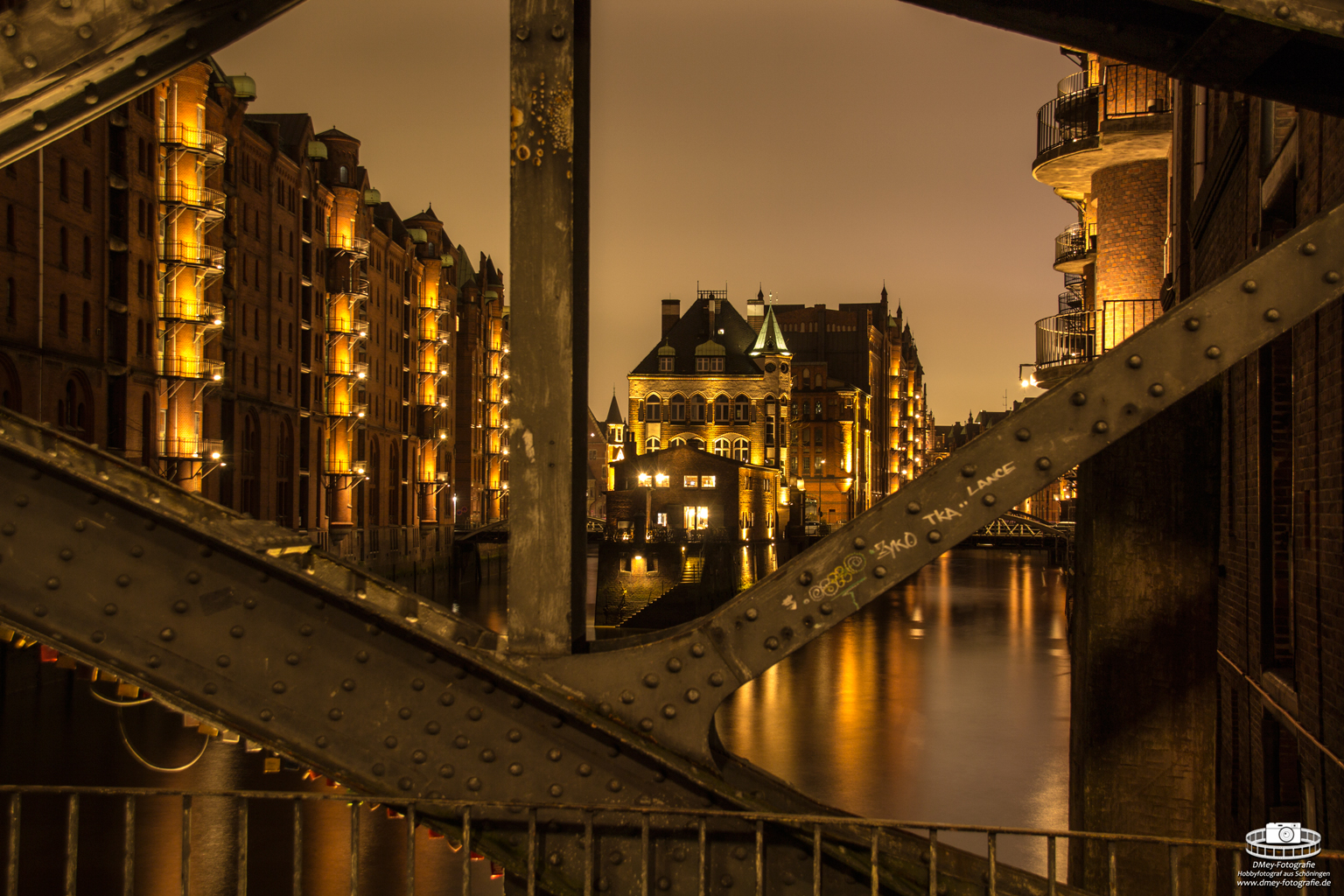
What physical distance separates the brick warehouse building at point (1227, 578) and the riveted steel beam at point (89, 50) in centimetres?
323

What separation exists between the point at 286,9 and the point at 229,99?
145ft

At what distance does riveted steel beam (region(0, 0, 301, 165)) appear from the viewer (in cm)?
361

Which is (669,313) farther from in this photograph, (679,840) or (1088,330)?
(679,840)

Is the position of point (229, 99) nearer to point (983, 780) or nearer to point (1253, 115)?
point (983, 780)

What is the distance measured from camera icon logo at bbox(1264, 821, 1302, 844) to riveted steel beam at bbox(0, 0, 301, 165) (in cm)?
495

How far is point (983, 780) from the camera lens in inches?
971

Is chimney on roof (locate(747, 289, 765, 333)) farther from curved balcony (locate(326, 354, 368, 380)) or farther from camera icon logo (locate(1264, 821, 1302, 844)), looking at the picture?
camera icon logo (locate(1264, 821, 1302, 844))

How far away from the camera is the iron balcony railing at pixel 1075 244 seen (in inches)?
1188

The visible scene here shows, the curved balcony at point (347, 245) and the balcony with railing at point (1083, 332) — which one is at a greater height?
the curved balcony at point (347, 245)

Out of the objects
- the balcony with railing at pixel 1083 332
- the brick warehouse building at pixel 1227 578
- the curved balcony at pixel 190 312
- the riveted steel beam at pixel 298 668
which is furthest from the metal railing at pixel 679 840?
the curved balcony at pixel 190 312

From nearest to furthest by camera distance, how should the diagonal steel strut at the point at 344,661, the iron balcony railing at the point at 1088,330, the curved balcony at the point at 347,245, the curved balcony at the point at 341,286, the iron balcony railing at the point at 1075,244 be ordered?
the diagonal steel strut at the point at 344,661 < the iron balcony railing at the point at 1088,330 < the iron balcony railing at the point at 1075,244 < the curved balcony at the point at 341,286 < the curved balcony at the point at 347,245

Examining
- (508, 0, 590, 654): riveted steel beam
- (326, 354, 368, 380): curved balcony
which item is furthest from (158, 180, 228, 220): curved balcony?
(508, 0, 590, 654): riveted steel beam

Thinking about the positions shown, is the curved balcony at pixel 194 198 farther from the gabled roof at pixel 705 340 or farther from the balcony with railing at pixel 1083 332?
the gabled roof at pixel 705 340

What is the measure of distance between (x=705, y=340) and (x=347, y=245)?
128 ft
